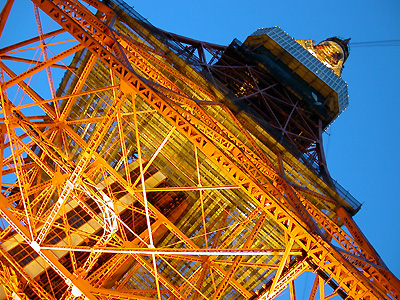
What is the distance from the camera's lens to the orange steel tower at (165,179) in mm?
15055

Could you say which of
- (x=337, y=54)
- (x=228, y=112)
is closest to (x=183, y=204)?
(x=228, y=112)

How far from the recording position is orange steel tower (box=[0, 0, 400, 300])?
15.1 m

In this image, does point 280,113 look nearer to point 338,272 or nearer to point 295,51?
point 295,51

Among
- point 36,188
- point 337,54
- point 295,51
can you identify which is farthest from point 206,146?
point 337,54

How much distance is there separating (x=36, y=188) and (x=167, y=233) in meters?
8.46

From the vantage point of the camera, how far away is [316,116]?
36.6 m

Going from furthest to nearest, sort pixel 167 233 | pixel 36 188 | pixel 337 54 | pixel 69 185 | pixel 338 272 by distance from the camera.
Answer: pixel 337 54
pixel 167 233
pixel 36 188
pixel 69 185
pixel 338 272

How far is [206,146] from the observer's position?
49.1 feet

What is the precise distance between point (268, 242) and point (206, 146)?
1109 cm

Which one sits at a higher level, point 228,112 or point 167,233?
point 228,112

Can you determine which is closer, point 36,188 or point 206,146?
point 206,146

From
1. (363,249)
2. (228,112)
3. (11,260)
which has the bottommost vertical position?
(11,260)

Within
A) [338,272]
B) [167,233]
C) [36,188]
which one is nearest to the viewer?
[338,272]

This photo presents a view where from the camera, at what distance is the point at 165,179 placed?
86.6ft
